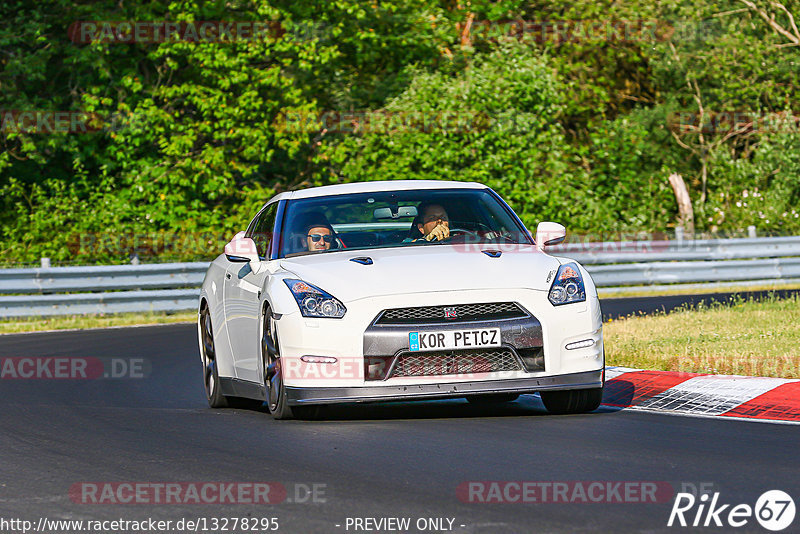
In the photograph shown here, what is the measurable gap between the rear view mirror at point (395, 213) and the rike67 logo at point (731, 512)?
14.1ft

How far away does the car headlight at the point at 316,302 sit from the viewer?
28.5ft

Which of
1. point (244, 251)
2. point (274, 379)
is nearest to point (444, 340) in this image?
point (274, 379)

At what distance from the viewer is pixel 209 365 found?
11.2 m

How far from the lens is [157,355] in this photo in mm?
16156

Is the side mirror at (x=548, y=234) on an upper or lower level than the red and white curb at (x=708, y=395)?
upper

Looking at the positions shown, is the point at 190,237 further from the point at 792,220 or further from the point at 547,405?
the point at 547,405

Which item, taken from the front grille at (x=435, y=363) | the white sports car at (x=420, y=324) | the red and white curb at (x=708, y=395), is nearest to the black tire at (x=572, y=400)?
the white sports car at (x=420, y=324)

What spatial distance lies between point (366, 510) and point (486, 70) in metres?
26.3

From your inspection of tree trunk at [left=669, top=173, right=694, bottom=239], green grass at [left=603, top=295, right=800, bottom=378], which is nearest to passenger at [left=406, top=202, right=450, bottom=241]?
green grass at [left=603, top=295, right=800, bottom=378]

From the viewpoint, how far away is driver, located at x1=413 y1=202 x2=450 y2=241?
1002cm

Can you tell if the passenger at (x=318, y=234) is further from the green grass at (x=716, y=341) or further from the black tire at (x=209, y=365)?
the green grass at (x=716, y=341)

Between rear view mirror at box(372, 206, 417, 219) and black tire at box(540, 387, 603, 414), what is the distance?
1.69 metres

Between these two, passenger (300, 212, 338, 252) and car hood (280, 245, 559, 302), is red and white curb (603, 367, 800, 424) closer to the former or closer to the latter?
car hood (280, 245, 559, 302)

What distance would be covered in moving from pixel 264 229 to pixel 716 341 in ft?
14.4
